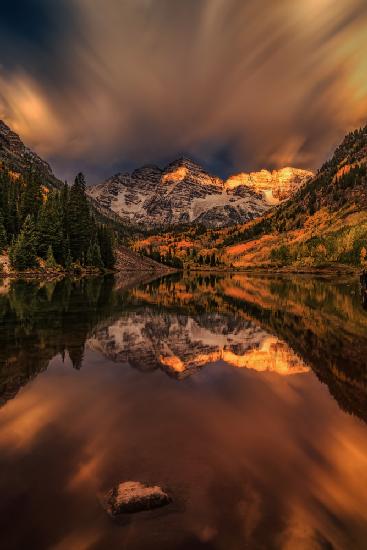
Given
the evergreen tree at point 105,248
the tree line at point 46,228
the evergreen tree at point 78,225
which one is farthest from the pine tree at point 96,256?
the evergreen tree at point 105,248

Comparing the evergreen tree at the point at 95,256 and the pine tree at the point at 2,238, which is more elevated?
the pine tree at the point at 2,238

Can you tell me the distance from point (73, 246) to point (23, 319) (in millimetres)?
92715

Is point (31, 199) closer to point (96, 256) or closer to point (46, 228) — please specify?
point (46, 228)

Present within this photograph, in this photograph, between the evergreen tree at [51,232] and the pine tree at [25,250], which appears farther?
the evergreen tree at [51,232]

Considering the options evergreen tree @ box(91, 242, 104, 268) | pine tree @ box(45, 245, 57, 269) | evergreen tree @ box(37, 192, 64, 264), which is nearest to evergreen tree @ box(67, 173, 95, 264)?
evergreen tree @ box(91, 242, 104, 268)

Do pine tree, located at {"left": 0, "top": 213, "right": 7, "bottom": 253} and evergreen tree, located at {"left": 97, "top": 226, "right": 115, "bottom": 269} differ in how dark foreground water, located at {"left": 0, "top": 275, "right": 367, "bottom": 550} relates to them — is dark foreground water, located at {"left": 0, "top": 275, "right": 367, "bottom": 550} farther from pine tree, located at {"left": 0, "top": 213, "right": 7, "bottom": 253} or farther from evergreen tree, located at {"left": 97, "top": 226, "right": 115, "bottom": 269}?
evergreen tree, located at {"left": 97, "top": 226, "right": 115, "bottom": 269}

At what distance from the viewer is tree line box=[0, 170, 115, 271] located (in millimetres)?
99062

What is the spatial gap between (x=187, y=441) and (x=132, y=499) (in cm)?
312

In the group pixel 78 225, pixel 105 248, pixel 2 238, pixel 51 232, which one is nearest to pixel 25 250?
pixel 2 238

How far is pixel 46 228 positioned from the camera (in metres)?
105

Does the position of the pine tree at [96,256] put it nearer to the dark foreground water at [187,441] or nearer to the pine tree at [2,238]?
the pine tree at [2,238]

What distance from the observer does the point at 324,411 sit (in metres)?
12.3

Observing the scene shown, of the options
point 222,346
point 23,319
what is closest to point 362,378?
point 222,346

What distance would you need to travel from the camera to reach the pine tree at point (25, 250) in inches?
3734
